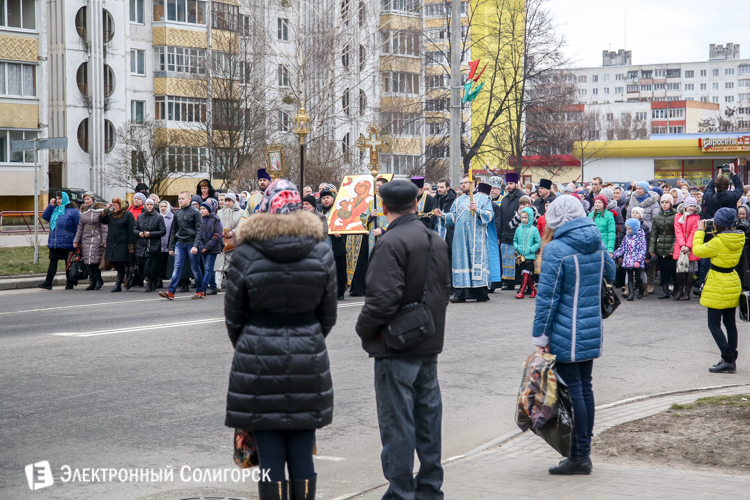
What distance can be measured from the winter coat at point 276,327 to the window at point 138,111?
5341 centimetres

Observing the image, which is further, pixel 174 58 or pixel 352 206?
pixel 174 58

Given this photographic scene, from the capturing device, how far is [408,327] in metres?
5.06

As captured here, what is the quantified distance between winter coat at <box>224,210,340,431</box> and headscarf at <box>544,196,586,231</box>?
2.19m

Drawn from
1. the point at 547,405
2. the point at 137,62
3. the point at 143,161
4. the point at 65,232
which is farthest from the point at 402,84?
the point at 547,405

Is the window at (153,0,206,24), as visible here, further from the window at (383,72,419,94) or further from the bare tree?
the window at (383,72,419,94)

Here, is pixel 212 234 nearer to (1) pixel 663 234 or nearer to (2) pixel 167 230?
(2) pixel 167 230

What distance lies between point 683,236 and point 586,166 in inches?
2099

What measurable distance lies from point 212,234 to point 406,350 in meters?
13.1

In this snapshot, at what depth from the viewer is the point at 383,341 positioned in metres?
5.14

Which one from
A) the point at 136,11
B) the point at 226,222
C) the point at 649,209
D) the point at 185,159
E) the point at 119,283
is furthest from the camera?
the point at 136,11

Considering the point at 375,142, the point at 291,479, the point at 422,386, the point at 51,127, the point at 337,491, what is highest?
the point at 51,127

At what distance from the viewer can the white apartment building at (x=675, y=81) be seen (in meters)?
160

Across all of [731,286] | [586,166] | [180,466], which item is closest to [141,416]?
[180,466]

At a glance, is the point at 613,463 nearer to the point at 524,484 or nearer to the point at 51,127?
the point at 524,484
